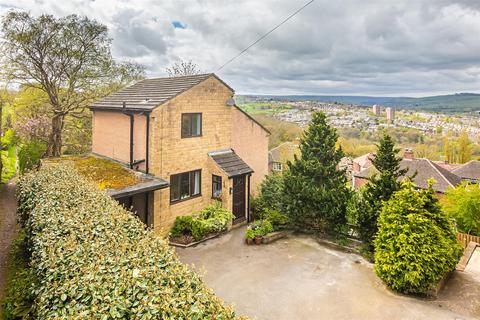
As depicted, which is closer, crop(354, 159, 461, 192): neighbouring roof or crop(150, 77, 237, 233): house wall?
crop(150, 77, 237, 233): house wall

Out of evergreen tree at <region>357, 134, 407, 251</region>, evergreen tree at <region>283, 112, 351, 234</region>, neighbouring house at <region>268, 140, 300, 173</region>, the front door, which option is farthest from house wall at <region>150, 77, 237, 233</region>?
neighbouring house at <region>268, 140, 300, 173</region>

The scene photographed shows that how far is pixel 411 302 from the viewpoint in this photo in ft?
27.8

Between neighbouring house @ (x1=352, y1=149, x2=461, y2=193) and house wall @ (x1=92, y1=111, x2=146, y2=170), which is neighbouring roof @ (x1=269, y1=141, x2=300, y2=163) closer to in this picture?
neighbouring house @ (x1=352, y1=149, x2=461, y2=193)

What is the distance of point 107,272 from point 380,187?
32.3ft

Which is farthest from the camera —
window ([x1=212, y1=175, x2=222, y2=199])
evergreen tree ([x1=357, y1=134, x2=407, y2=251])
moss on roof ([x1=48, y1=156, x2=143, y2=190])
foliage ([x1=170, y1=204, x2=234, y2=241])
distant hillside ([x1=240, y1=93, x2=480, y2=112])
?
distant hillside ([x1=240, y1=93, x2=480, y2=112])

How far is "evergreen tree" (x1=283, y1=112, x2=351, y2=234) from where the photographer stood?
42.0ft

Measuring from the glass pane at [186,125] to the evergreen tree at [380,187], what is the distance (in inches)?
A: 307

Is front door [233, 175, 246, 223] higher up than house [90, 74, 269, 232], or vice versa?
house [90, 74, 269, 232]

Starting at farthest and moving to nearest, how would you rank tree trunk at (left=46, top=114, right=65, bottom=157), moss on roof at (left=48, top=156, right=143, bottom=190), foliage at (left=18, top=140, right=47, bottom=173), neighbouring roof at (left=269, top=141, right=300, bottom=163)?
neighbouring roof at (left=269, top=141, right=300, bottom=163) < tree trunk at (left=46, top=114, right=65, bottom=157) < foliage at (left=18, top=140, right=47, bottom=173) < moss on roof at (left=48, top=156, right=143, bottom=190)

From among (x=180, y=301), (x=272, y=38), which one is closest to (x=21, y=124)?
(x=272, y=38)

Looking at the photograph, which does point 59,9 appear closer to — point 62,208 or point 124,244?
point 62,208

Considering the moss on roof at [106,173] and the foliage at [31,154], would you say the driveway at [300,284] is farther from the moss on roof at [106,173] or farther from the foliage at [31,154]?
the foliage at [31,154]

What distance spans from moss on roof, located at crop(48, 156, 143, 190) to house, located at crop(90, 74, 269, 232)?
0.59 meters

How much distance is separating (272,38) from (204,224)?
28.1 feet
